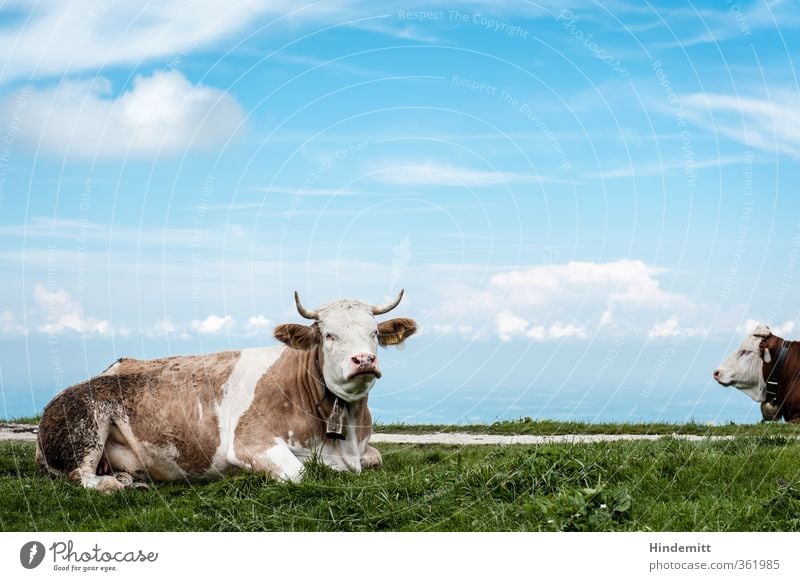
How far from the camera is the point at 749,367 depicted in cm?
2108

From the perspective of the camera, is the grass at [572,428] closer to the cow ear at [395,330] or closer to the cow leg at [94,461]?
the cow ear at [395,330]

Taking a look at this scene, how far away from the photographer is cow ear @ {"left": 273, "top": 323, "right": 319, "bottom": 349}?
13000 millimetres

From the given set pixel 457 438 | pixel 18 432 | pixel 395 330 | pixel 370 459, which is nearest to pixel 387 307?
pixel 395 330

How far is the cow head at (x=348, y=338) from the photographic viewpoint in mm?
12188

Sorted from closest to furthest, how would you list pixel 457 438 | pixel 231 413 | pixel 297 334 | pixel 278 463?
pixel 278 463 < pixel 297 334 < pixel 231 413 < pixel 457 438

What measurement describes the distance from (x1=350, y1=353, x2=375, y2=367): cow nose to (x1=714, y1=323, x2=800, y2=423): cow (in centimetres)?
1175

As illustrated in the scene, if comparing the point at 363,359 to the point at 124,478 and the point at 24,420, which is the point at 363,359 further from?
the point at 24,420

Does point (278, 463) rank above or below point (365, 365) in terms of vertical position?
below

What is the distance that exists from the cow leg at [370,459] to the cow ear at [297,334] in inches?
70.6

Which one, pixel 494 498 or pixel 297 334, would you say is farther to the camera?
pixel 297 334

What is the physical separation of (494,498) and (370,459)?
11.5ft

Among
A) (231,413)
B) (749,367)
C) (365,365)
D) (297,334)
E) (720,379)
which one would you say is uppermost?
(297,334)
